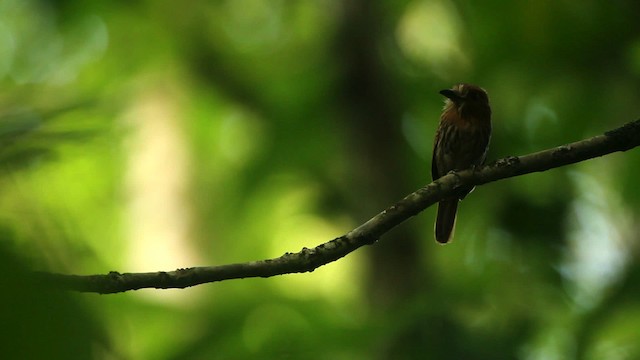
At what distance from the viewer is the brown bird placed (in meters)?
5.23

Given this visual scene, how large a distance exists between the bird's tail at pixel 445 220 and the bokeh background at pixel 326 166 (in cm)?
25

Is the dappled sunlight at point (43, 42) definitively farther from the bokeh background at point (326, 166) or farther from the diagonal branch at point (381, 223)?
the diagonal branch at point (381, 223)

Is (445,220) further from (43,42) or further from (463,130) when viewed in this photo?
(43,42)

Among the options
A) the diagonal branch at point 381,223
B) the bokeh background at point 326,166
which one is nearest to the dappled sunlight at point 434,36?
the bokeh background at point 326,166

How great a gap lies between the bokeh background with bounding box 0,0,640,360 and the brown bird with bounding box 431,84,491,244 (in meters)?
0.38

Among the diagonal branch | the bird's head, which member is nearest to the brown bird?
the bird's head

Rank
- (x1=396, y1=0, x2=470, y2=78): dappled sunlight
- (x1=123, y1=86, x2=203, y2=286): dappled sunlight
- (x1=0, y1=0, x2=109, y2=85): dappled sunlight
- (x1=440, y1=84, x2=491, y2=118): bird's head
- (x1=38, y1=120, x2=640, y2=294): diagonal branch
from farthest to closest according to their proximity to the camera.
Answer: (x1=123, y1=86, x2=203, y2=286): dappled sunlight, (x1=396, y1=0, x2=470, y2=78): dappled sunlight, (x1=0, y1=0, x2=109, y2=85): dappled sunlight, (x1=440, y1=84, x2=491, y2=118): bird's head, (x1=38, y1=120, x2=640, y2=294): diagonal branch

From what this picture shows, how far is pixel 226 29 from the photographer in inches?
351

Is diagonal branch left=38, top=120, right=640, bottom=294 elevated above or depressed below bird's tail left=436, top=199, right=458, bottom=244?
below

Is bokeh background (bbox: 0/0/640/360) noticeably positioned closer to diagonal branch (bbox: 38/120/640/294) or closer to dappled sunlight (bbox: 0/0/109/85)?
dappled sunlight (bbox: 0/0/109/85)

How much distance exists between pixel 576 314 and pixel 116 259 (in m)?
6.63

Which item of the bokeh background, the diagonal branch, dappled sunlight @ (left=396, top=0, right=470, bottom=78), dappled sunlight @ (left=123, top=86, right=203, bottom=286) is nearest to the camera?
the diagonal branch

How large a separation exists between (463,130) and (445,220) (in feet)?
2.53

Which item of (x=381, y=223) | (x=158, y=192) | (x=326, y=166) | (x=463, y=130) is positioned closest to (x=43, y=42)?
(x=326, y=166)
